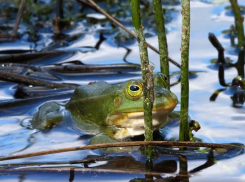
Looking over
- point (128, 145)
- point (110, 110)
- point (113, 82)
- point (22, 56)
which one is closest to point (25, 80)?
point (22, 56)

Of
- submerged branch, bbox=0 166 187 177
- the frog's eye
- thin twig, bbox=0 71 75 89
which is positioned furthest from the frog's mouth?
thin twig, bbox=0 71 75 89

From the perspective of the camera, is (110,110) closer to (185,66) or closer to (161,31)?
(161,31)

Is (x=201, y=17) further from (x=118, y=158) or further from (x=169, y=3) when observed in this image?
(x=118, y=158)

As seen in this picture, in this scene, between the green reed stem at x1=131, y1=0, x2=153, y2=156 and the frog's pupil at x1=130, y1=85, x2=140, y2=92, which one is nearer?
the green reed stem at x1=131, y1=0, x2=153, y2=156

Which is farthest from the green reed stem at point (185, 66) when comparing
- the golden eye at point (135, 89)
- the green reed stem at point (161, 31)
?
the green reed stem at point (161, 31)

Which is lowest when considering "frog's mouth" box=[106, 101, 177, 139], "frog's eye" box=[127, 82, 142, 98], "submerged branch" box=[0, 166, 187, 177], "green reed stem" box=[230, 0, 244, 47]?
"submerged branch" box=[0, 166, 187, 177]

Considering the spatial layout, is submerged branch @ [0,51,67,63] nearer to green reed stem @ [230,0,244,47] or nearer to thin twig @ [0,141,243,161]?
green reed stem @ [230,0,244,47]

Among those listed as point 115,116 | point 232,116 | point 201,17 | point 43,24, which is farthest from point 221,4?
point 115,116
